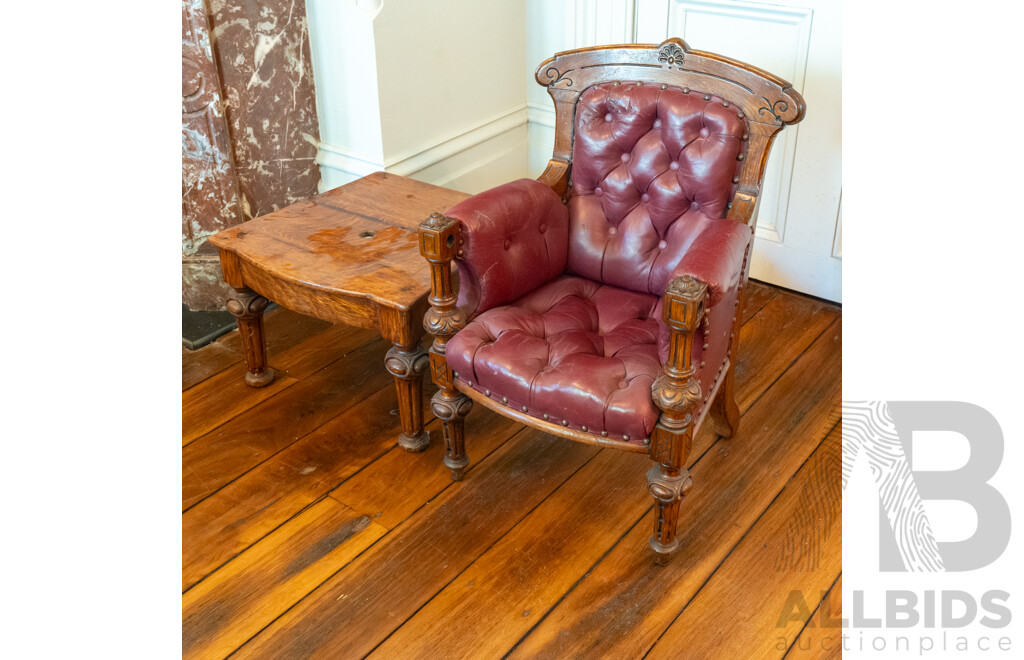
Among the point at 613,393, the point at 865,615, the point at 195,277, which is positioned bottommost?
the point at 865,615

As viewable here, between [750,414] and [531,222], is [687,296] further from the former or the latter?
[750,414]

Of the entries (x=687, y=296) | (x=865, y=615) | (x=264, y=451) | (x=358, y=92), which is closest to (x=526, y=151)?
(x=358, y=92)

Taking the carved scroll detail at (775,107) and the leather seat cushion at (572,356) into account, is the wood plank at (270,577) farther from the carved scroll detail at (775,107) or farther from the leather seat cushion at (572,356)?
the carved scroll detail at (775,107)

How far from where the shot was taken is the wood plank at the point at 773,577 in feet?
6.06

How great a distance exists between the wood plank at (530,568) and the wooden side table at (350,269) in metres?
0.43

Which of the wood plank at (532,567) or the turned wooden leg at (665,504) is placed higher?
the turned wooden leg at (665,504)

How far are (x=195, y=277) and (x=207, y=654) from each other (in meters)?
1.47

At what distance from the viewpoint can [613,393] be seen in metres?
1.86

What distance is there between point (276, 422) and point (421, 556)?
69 centimetres

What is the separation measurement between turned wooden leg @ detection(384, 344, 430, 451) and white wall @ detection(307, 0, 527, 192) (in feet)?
2.91

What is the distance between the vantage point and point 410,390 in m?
2.30

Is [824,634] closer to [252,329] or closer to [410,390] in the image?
[410,390]

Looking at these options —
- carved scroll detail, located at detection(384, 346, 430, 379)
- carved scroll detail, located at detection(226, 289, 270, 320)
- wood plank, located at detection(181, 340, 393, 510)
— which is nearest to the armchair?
carved scroll detail, located at detection(384, 346, 430, 379)

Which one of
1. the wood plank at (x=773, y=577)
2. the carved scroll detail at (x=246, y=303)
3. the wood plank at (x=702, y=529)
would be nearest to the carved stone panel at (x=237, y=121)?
the carved scroll detail at (x=246, y=303)
